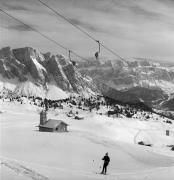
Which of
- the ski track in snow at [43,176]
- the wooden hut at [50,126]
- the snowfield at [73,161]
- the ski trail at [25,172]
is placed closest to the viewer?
the ski trail at [25,172]

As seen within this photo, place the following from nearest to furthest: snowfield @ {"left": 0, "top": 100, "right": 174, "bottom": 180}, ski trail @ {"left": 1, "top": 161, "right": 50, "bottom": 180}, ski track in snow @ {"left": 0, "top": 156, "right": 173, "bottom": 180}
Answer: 1. ski trail @ {"left": 1, "top": 161, "right": 50, "bottom": 180}
2. ski track in snow @ {"left": 0, "top": 156, "right": 173, "bottom": 180}
3. snowfield @ {"left": 0, "top": 100, "right": 174, "bottom": 180}

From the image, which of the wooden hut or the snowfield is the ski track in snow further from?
the wooden hut

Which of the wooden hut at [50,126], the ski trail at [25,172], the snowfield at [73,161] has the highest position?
the wooden hut at [50,126]

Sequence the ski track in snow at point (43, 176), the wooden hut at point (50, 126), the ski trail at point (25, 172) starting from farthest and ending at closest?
the wooden hut at point (50, 126) < the ski track in snow at point (43, 176) < the ski trail at point (25, 172)

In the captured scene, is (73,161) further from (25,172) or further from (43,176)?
(25,172)

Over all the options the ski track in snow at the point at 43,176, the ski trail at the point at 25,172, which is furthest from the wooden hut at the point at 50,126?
the ski trail at the point at 25,172

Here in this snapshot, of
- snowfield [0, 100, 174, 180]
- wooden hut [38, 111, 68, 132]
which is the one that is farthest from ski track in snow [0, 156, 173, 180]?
wooden hut [38, 111, 68, 132]

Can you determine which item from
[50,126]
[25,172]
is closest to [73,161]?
[25,172]

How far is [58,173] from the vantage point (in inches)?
1502

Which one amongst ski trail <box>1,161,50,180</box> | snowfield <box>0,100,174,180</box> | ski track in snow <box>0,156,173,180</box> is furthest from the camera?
snowfield <box>0,100,174,180</box>

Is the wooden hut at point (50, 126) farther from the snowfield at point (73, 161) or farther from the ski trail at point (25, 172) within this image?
the ski trail at point (25, 172)

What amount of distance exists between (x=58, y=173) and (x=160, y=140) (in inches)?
6538

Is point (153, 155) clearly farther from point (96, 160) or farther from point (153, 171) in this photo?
point (153, 171)

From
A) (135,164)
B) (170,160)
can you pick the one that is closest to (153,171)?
(135,164)
